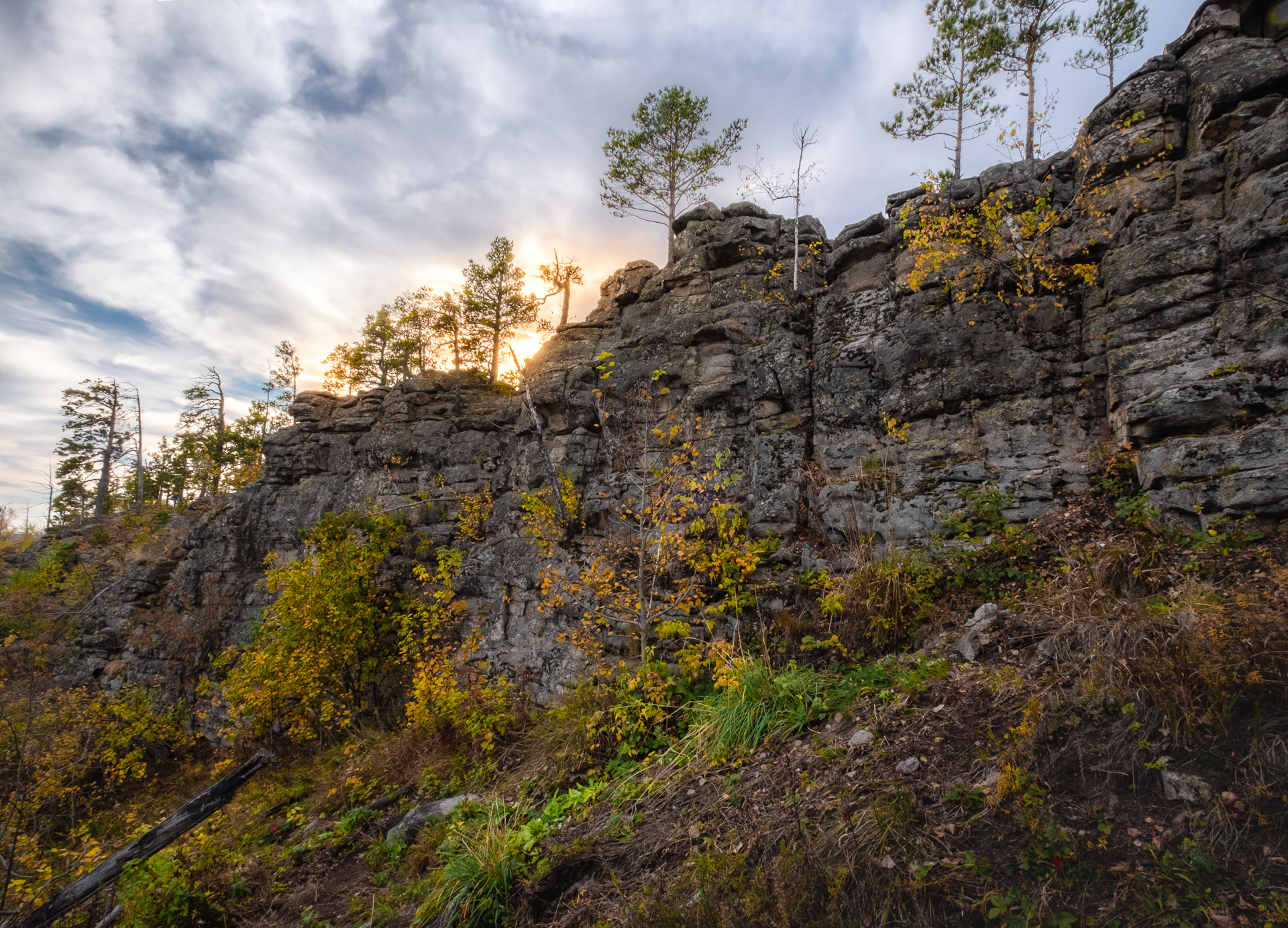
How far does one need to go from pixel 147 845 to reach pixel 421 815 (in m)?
3.47

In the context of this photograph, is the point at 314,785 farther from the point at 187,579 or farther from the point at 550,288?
the point at 550,288

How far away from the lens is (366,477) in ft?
60.1

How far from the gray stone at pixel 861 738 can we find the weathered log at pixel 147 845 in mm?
8376

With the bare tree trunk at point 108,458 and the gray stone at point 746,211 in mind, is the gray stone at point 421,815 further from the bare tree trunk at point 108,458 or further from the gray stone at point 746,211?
the bare tree trunk at point 108,458

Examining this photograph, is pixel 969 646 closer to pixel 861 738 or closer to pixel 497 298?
pixel 861 738

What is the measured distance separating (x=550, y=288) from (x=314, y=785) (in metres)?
17.9

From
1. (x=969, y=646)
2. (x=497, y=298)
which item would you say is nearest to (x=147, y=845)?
(x=969, y=646)

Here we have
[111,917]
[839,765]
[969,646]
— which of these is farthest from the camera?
[111,917]

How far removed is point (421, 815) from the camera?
7.10m

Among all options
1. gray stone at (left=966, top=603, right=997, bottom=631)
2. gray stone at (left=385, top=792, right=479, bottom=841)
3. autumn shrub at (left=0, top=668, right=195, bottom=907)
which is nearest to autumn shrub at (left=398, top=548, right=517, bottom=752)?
gray stone at (left=385, top=792, right=479, bottom=841)

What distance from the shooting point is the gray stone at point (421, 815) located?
271 inches

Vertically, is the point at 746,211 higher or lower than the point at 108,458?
higher

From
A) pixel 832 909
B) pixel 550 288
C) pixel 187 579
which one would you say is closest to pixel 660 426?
pixel 832 909

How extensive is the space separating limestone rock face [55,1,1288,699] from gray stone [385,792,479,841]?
3.11m
